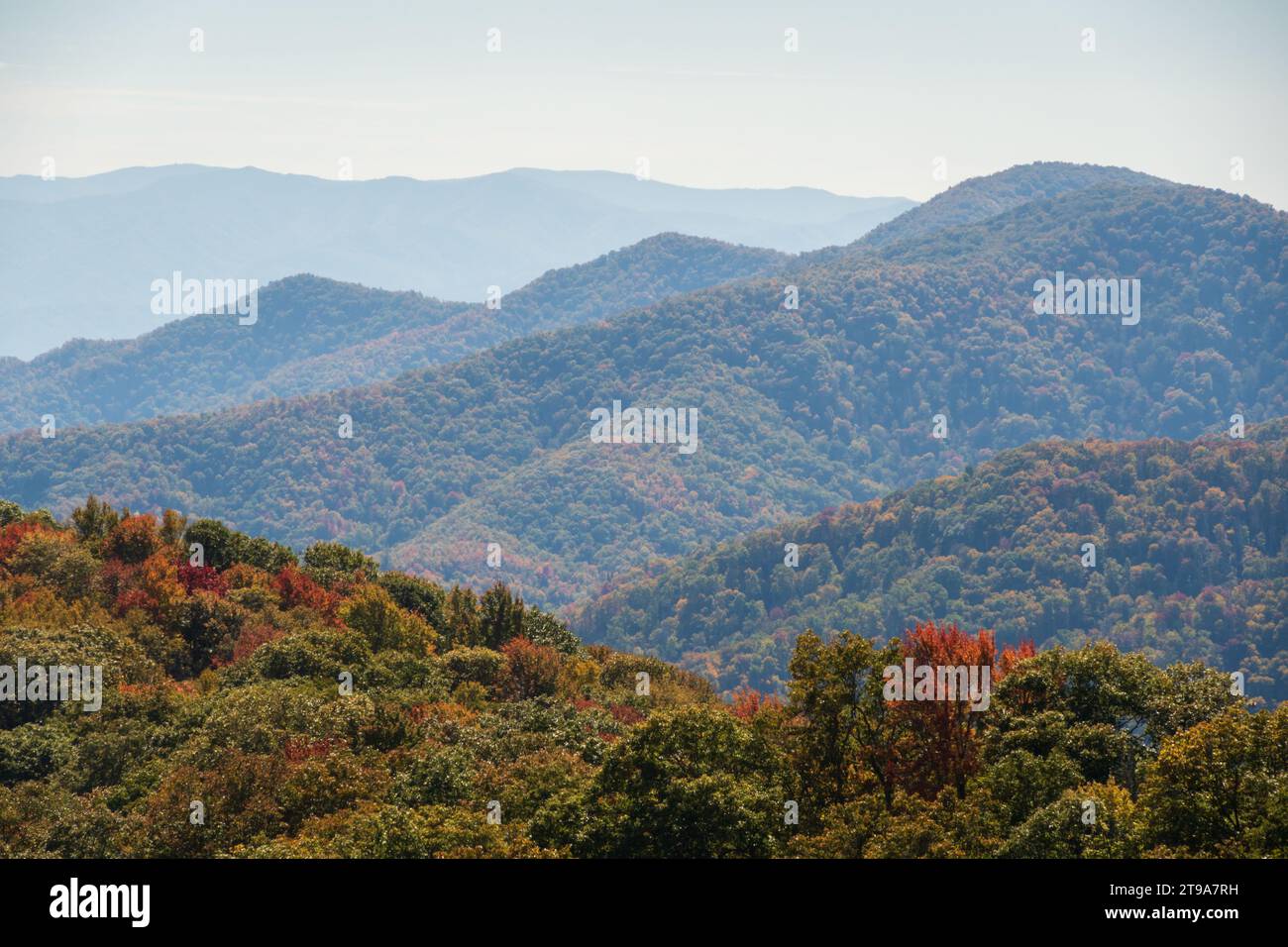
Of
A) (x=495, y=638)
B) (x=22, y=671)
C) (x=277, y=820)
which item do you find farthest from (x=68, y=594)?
(x=277, y=820)

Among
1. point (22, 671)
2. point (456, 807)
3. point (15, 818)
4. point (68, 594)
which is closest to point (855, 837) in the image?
point (456, 807)
